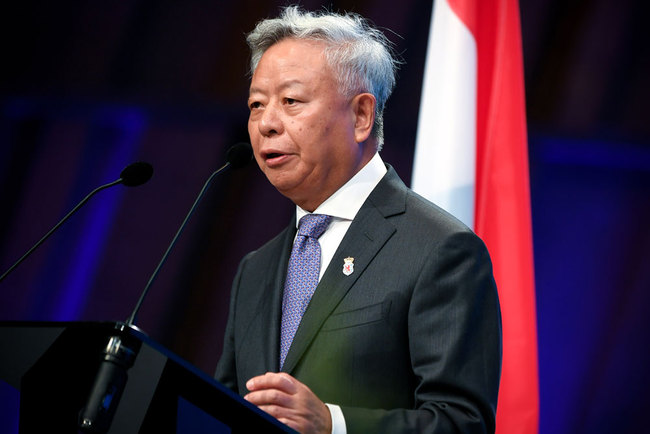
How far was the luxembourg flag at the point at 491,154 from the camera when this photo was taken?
7.17 ft

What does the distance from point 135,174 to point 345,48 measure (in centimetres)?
62

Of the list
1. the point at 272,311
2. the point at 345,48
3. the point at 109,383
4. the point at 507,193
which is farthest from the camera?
the point at 507,193

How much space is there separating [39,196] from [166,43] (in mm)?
825

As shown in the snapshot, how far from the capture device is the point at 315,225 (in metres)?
1.81

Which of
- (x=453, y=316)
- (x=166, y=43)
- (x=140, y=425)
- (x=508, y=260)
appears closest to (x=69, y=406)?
(x=140, y=425)

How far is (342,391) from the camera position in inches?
60.6

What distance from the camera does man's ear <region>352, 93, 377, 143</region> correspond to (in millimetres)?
1885

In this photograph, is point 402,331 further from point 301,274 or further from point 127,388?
point 127,388

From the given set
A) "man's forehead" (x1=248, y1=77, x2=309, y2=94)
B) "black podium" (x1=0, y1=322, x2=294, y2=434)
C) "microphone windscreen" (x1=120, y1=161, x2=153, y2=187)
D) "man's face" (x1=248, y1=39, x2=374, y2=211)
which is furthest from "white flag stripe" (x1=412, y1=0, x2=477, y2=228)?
"black podium" (x1=0, y1=322, x2=294, y2=434)

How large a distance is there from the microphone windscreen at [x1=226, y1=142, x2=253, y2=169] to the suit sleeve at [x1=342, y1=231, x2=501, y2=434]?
47 cm

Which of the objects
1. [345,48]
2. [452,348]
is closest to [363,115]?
[345,48]

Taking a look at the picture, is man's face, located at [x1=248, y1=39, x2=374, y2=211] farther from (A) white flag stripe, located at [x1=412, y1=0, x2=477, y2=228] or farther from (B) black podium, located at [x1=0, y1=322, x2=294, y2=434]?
(B) black podium, located at [x1=0, y1=322, x2=294, y2=434]

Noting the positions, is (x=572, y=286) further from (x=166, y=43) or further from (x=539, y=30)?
(x=166, y=43)

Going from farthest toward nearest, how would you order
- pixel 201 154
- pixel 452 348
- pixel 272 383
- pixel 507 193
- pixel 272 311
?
1. pixel 201 154
2. pixel 507 193
3. pixel 272 311
4. pixel 452 348
5. pixel 272 383
